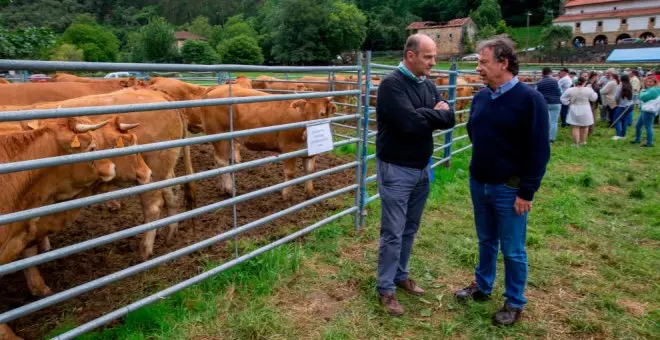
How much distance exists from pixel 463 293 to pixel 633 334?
4.06ft

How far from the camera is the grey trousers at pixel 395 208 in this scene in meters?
3.38

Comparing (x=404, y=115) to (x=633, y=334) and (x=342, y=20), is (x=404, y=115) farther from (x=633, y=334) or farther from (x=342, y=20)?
(x=342, y=20)

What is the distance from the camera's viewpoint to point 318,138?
4387 mm

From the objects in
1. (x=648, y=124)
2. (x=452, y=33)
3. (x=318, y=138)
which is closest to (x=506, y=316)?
(x=318, y=138)

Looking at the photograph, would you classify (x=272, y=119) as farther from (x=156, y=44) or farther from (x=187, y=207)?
(x=156, y=44)

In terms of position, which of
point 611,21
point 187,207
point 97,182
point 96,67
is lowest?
point 187,207

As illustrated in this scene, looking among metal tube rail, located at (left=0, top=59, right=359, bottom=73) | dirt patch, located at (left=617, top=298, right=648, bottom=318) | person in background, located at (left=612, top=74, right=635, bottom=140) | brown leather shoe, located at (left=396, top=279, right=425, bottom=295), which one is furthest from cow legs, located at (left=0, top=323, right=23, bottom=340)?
person in background, located at (left=612, top=74, right=635, bottom=140)

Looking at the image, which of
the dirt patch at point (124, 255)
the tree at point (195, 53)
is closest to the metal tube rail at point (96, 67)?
the dirt patch at point (124, 255)

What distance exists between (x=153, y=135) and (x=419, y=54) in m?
2.97

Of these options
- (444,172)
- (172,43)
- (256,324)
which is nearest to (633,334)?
(256,324)

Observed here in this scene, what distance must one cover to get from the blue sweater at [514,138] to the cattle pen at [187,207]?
1.62 meters

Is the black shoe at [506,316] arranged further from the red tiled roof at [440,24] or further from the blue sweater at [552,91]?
the red tiled roof at [440,24]

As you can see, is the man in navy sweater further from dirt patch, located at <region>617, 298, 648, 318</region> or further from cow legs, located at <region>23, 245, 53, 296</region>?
cow legs, located at <region>23, 245, 53, 296</region>

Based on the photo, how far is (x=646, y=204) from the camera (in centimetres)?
643
